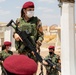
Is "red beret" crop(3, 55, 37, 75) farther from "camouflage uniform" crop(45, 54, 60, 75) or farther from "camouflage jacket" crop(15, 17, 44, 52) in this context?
"camouflage uniform" crop(45, 54, 60, 75)

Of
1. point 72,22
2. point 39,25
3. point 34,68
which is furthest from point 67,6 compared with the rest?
point 34,68

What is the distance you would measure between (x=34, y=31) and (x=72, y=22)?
1580 mm

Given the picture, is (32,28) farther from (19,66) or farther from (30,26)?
(19,66)

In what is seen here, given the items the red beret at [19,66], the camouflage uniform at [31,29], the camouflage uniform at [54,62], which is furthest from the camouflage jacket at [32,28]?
the camouflage uniform at [54,62]

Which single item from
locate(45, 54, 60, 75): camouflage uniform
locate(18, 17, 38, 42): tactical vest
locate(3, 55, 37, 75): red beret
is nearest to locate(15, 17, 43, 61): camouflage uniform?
locate(18, 17, 38, 42): tactical vest

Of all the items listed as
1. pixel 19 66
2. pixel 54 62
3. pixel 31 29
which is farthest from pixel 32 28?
pixel 54 62

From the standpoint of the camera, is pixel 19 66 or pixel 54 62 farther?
pixel 54 62

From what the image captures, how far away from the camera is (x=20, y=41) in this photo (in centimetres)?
477

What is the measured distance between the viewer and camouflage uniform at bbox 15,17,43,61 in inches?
185

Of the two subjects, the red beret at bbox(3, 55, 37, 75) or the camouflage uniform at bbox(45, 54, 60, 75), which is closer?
the red beret at bbox(3, 55, 37, 75)

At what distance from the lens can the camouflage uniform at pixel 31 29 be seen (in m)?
4.71

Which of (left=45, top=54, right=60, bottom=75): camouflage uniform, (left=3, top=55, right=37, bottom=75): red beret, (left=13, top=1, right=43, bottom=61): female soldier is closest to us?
(left=3, top=55, right=37, bottom=75): red beret

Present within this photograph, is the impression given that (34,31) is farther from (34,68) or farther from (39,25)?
(34,68)

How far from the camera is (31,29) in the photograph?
4.71 metres
